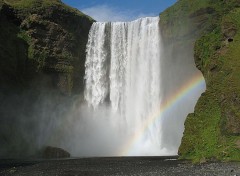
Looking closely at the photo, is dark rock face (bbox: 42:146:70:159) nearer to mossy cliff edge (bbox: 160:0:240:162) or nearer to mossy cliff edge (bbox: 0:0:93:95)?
mossy cliff edge (bbox: 0:0:93:95)

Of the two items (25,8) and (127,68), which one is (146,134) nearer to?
(127,68)

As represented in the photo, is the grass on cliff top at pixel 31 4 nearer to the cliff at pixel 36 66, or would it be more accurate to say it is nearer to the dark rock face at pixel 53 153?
the cliff at pixel 36 66

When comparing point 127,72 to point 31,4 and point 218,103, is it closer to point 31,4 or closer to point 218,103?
point 31,4

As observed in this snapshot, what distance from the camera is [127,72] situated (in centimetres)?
6906

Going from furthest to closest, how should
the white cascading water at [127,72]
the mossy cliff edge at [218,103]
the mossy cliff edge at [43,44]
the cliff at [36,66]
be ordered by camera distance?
A: the white cascading water at [127,72] < the mossy cliff edge at [43,44] < the cliff at [36,66] < the mossy cliff edge at [218,103]

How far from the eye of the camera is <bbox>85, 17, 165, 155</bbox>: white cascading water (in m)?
64.9

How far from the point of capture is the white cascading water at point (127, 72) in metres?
64.9

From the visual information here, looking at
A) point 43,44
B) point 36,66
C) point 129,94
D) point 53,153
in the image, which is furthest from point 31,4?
point 53,153

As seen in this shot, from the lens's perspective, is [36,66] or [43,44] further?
[43,44]

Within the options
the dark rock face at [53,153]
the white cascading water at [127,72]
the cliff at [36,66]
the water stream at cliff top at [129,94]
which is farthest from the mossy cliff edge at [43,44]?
the dark rock face at [53,153]

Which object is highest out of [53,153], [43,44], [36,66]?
[43,44]

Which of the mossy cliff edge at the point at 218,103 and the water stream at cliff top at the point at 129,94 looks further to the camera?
the water stream at cliff top at the point at 129,94

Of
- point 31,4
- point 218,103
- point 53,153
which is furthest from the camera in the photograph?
point 31,4

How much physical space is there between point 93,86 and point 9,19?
59.2ft
